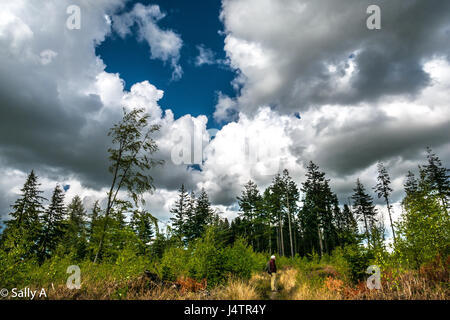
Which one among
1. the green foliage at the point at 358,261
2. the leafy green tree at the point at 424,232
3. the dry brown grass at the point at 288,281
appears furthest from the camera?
the dry brown grass at the point at 288,281

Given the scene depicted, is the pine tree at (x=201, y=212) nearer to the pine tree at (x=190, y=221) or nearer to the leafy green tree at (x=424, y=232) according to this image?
the pine tree at (x=190, y=221)

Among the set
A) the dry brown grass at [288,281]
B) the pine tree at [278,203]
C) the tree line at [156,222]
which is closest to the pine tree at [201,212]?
the tree line at [156,222]

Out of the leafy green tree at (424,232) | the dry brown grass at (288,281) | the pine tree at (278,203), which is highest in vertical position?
the pine tree at (278,203)

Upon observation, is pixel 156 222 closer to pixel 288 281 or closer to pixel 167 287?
pixel 167 287

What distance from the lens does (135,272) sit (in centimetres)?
674

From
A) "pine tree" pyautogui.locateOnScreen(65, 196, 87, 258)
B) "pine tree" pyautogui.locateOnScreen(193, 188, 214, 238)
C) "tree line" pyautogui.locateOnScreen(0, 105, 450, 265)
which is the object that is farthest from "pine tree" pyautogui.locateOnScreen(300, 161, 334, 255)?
"pine tree" pyautogui.locateOnScreen(65, 196, 87, 258)

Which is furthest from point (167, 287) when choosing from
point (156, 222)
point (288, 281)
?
point (288, 281)

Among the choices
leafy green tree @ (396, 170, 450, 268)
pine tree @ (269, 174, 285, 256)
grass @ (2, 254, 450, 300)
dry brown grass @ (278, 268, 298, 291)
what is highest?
pine tree @ (269, 174, 285, 256)

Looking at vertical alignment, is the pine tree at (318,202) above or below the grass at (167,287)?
above

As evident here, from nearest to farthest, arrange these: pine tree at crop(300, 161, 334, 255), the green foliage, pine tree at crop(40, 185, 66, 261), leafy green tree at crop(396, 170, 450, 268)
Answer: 1. leafy green tree at crop(396, 170, 450, 268)
2. the green foliage
3. pine tree at crop(40, 185, 66, 261)
4. pine tree at crop(300, 161, 334, 255)

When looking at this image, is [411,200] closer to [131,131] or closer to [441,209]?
[441,209]

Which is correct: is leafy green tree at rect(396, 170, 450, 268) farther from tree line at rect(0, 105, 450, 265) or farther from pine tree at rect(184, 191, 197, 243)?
pine tree at rect(184, 191, 197, 243)

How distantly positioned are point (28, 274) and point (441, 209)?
14.1 metres

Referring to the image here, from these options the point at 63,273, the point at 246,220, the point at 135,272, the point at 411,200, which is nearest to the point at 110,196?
the point at 63,273
